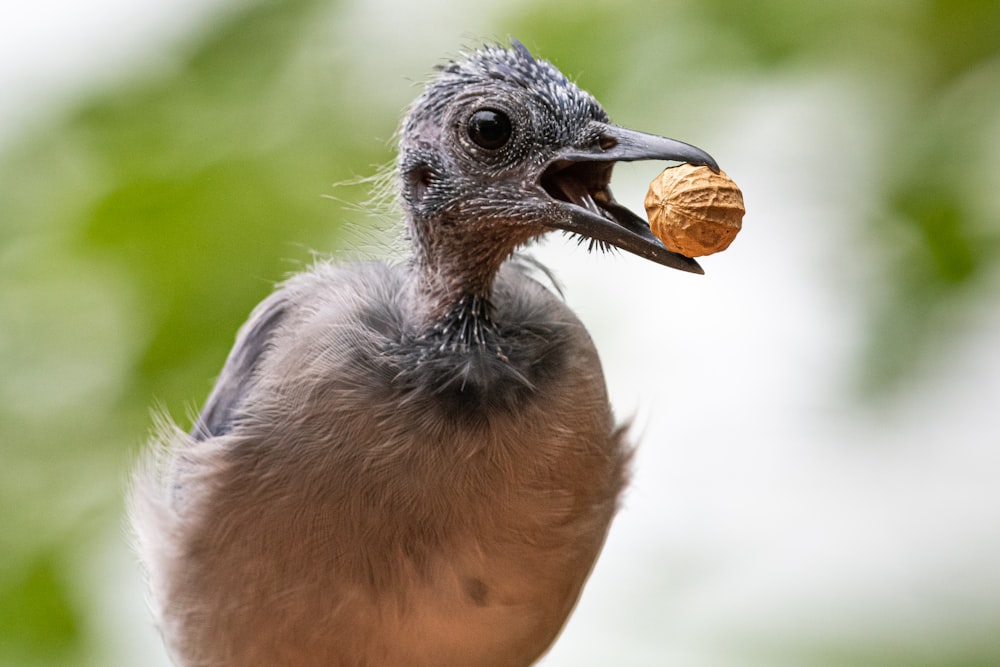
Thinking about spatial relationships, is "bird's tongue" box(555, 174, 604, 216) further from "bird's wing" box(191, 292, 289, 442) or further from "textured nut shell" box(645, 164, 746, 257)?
"bird's wing" box(191, 292, 289, 442)

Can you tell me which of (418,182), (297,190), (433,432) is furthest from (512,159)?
(297,190)

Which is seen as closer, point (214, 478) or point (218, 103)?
point (214, 478)

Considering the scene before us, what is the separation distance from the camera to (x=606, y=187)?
1543 mm

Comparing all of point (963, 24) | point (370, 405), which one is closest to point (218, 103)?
point (370, 405)

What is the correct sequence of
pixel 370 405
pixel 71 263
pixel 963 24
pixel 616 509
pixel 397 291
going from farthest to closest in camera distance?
1. pixel 71 263
2. pixel 963 24
3. pixel 616 509
4. pixel 397 291
5. pixel 370 405

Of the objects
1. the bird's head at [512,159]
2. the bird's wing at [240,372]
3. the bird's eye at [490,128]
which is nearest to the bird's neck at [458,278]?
the bird's head at [512,159]

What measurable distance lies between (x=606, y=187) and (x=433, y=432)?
15.7 inches

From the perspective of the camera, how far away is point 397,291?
1727 millimetres

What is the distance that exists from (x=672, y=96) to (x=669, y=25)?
6.3 inches

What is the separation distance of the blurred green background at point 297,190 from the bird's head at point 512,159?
1.46 ft

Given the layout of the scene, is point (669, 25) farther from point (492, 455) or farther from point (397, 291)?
Answer: point (492, 455)

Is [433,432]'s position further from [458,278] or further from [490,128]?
[490,128]

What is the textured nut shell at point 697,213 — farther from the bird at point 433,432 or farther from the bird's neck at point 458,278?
the bird's neck at point 458,278

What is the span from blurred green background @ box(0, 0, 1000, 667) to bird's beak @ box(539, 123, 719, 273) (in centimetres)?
57
